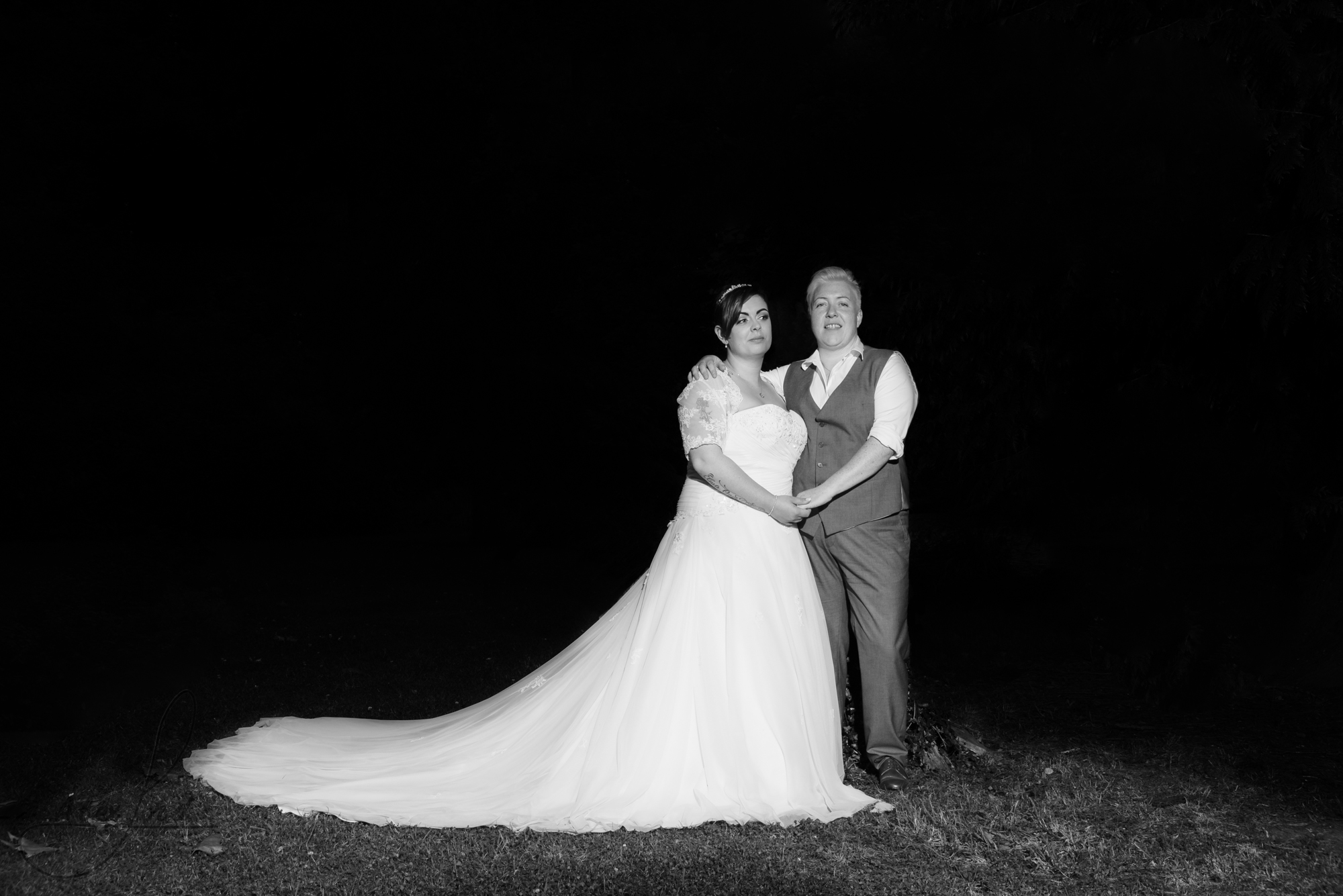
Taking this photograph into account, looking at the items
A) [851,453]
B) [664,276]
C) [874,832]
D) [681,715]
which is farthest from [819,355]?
[664,276]

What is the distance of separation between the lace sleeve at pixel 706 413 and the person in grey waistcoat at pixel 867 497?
2.8 inches

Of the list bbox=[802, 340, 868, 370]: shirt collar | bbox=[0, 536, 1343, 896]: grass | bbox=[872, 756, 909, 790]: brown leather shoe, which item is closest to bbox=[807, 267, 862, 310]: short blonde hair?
bbox=[802, 340, 868, 370]: shirt collar

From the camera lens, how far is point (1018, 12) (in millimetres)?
6812

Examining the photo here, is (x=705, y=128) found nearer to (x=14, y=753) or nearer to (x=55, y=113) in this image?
(x=55, y=113)

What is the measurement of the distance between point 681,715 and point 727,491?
88cm

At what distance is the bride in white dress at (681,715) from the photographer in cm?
405

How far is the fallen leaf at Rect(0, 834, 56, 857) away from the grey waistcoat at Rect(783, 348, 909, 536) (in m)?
2.97

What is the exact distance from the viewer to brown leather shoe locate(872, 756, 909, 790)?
178 inches

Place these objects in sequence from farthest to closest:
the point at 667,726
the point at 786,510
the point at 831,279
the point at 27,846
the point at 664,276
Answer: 1. the point at 664,276
2. the point at 831,279
3. the point at 786,510
4. the point at 667,726
5. the point at 27,846

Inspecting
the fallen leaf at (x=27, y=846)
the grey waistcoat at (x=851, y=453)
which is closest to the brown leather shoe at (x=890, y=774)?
the grey waistcoat at (x=851, y=453)

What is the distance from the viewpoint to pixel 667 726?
4207 millimetres

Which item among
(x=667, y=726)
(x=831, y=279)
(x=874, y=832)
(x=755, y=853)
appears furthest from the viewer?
(x=831, y=279)

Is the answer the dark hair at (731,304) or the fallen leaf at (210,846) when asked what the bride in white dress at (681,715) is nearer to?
the dark hair at (731,304)

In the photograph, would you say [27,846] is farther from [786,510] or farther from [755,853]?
[786,510]
